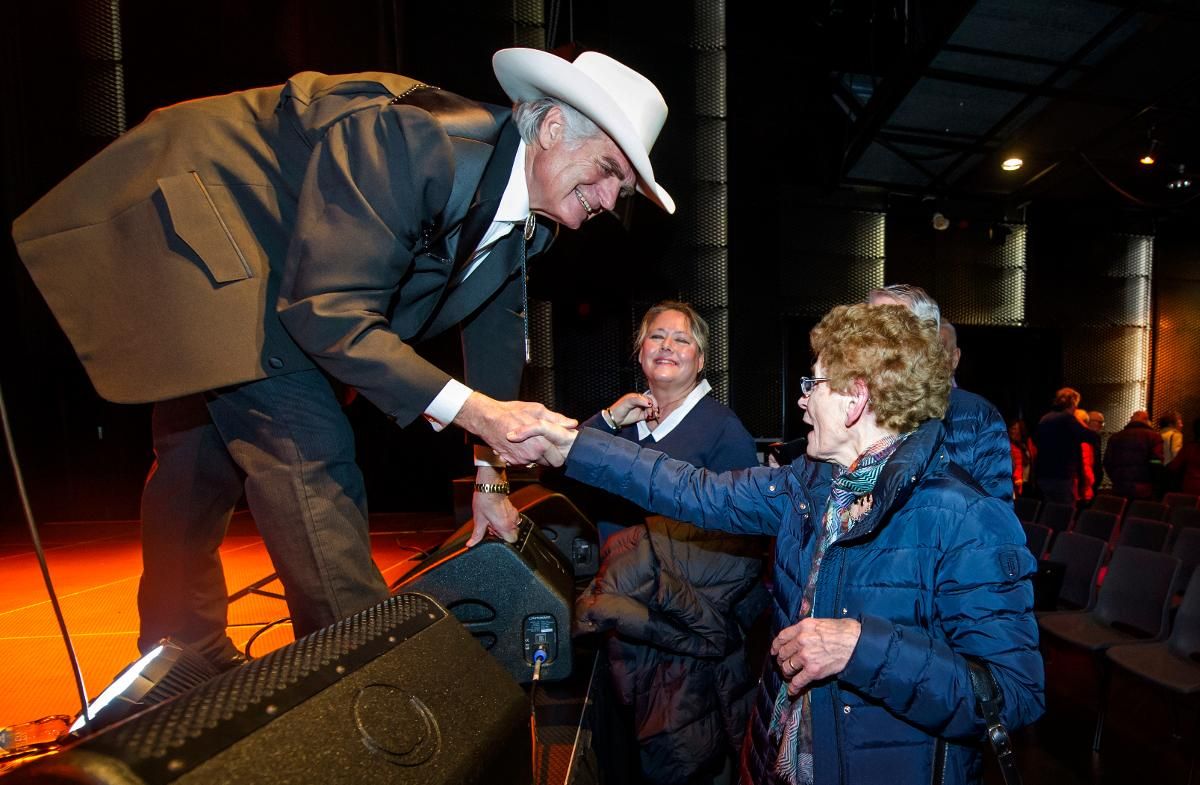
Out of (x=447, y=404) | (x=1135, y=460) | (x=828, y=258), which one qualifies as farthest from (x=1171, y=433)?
(x=447, y=404)

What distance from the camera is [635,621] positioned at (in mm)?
1848

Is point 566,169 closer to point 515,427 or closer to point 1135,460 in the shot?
point 515,427

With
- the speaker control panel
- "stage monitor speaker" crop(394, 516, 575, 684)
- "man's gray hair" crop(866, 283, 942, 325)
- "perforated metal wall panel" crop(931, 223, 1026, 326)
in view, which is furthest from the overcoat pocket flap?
"perforated metal wall panel" crop(931, 223, 1026, 326)

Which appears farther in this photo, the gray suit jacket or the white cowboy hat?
the white cowboy hat

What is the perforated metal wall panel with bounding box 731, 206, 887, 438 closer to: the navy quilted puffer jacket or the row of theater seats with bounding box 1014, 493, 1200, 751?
the row of theater seats with bounding box 1014, 493, 1200, 751

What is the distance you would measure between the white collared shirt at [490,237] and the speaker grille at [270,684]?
48cm

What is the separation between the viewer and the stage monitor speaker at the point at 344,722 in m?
0.54

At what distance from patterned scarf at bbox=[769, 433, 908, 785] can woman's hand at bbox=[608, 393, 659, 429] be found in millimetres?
1118

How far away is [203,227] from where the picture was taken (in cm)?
126

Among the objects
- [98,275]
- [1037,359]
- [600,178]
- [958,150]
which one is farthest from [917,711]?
[1037,359]

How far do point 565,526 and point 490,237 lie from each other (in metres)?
1.62

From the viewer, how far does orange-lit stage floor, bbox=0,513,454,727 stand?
5.48ft

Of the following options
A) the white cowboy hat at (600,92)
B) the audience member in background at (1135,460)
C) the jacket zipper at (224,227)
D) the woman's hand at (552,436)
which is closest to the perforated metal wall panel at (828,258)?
the audience member in background at (1135,460)

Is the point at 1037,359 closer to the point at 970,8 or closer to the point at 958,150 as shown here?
the point at 958,150
